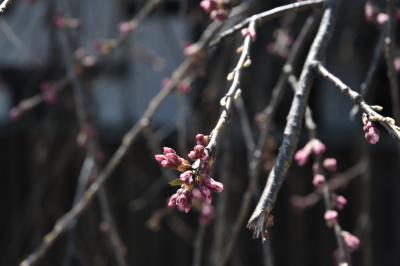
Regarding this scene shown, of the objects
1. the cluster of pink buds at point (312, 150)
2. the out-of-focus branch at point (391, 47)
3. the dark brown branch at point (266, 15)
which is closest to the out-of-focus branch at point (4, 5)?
the dark brown branch at point (266, 15)

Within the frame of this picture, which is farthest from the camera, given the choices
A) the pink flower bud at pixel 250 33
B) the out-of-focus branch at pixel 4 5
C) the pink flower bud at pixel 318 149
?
the pink flower bud at pixel 318 149

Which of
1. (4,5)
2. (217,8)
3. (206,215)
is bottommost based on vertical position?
(206,215)

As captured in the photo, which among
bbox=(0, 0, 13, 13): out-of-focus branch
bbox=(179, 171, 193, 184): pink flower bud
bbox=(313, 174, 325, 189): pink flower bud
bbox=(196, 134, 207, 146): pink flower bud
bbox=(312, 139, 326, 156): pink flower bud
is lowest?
bbox=(313, 174, 325, 189): pink flower bud

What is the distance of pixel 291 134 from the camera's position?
127 centimetres

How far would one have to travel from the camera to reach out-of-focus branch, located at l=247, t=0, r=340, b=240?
Result: 114 cm

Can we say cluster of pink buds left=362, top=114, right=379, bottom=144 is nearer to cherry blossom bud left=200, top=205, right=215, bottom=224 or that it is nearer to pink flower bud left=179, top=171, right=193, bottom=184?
pink flower bud left=179, top=171, right=193, bottom=184

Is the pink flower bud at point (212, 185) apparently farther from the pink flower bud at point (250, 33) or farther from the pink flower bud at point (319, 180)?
the pink flower bud at point (319, 180)

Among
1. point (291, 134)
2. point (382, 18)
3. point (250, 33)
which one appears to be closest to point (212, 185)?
point (291, 134)

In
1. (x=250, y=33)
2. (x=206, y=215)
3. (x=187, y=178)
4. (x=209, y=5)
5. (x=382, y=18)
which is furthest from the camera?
(x=206, y=215)

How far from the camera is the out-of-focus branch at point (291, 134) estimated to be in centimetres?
114

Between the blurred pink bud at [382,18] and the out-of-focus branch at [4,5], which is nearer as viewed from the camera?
the out-of-focus branch at [4,5]

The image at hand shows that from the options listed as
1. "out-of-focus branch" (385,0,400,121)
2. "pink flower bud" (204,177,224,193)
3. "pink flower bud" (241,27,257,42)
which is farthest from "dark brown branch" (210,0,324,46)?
"pink flower bud" (204,177,224,193)

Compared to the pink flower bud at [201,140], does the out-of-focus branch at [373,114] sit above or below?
below

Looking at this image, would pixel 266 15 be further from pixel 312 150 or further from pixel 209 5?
pixel 312 150
